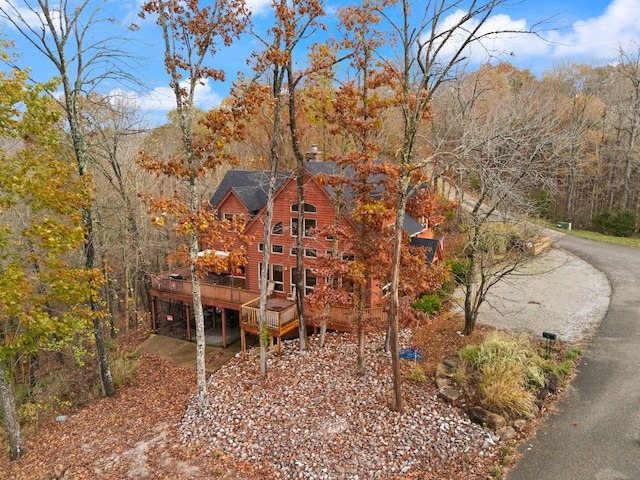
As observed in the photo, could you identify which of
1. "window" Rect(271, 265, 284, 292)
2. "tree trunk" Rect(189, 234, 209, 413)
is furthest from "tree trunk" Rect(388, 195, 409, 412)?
"window" Rect(271, 265, 284, 292)

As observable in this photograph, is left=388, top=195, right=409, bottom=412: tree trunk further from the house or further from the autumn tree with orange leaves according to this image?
the autumn tree with orange leaves

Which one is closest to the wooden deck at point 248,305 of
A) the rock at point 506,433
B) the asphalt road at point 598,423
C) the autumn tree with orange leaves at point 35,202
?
the rock at point 506,433

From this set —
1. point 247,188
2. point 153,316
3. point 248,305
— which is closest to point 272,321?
point 248,305

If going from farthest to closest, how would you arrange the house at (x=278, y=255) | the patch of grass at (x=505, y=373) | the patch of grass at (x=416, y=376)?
the house at (x=278, y=255) → the patch of grass at (x=416, y=376) → the patch of grass at (x=505, y=373)

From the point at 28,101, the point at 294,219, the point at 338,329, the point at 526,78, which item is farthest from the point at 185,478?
the point at 526,78

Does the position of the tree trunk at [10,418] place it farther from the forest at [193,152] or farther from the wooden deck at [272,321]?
the wooden deck at [272,321]

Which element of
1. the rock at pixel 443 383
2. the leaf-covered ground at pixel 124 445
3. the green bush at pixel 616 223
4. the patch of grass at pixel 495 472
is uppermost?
the green bush at pixel 616 223

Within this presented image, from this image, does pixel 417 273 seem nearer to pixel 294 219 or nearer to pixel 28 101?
pixel 294 219
